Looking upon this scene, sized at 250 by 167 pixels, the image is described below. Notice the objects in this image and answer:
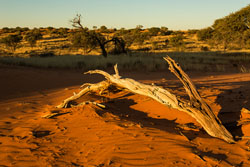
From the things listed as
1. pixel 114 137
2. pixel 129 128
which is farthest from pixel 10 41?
pixel 114 137

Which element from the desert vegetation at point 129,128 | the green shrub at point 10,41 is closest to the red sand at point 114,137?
the desert vegetation at point 129,128

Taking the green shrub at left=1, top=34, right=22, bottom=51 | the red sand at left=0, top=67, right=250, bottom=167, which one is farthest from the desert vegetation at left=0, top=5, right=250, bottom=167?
the green shrub at left=1, top=34, right=22, bottom=51

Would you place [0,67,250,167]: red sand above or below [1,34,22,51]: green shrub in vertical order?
below

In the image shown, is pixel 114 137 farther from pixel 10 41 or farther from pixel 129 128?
pixel 10 41

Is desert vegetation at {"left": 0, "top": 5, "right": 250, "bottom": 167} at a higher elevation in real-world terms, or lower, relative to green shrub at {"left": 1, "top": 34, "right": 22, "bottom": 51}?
lower

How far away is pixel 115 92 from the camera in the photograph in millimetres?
6898

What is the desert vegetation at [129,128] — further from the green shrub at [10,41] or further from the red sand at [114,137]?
the green shrub at [10,41]

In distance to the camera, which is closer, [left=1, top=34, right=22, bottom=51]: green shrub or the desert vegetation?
the desert vegetation

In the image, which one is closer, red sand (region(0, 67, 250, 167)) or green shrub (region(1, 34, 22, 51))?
red sand (region(0, 67, 250, 167))

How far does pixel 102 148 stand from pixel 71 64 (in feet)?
38.7

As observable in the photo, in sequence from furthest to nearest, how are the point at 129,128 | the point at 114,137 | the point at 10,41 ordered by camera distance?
the point at 10,41
the point at 129,128
the point at 114,137

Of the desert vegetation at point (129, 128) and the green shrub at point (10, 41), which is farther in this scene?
the green shrub at point (10, 41)

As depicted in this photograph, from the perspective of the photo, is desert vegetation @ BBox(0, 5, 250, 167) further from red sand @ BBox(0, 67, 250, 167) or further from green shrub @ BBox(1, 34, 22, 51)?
green shrub @ BBox(1, 34, 22, 51)

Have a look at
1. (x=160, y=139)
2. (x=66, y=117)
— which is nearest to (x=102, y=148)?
(x=160, y=139)
